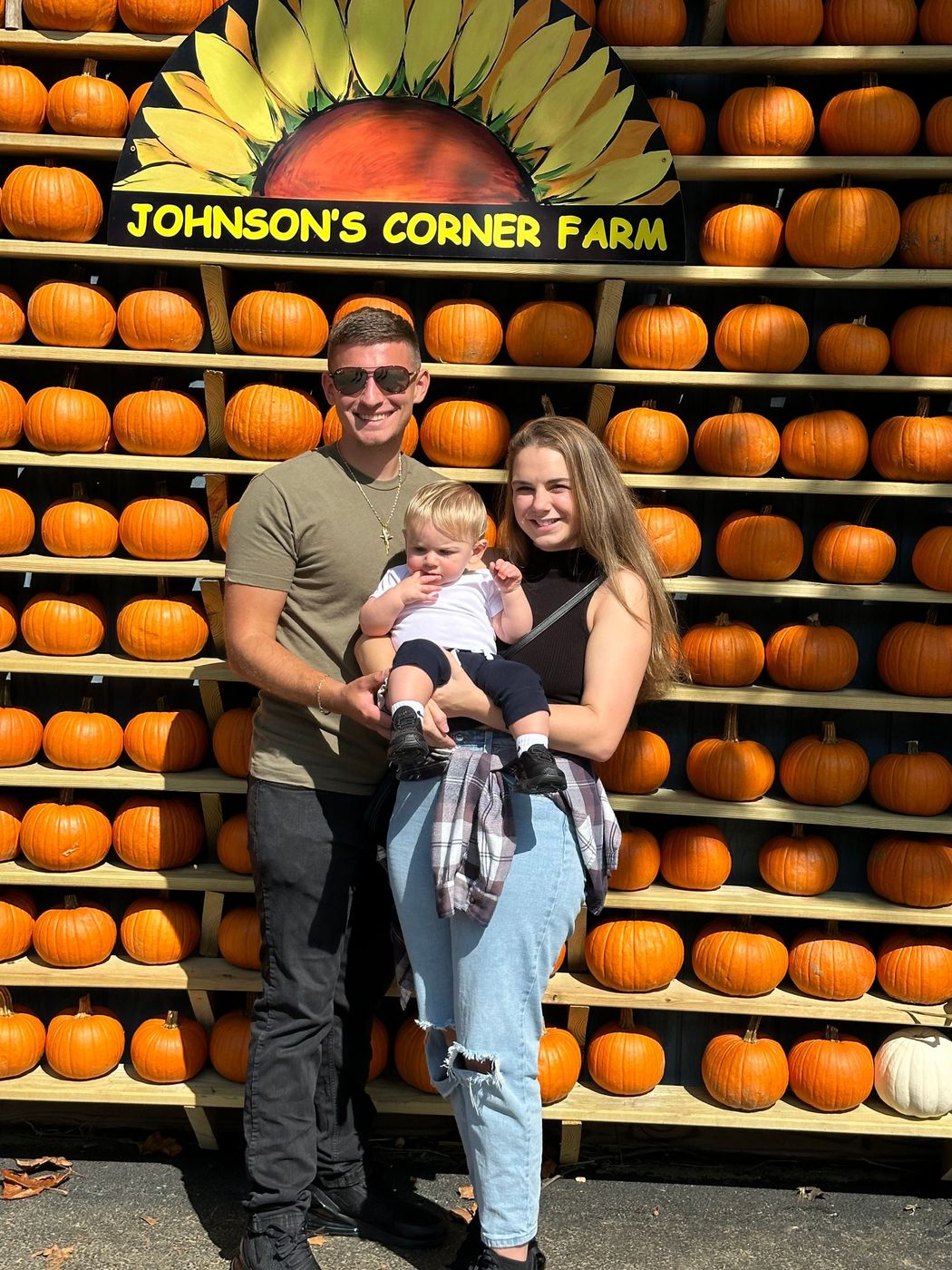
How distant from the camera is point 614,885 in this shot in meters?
4.09

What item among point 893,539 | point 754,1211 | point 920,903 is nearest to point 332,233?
point 893,539

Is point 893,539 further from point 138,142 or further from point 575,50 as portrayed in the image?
point 138,142

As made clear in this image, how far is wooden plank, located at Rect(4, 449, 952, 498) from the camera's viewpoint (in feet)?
12.9

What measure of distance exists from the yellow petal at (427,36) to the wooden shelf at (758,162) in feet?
2.82

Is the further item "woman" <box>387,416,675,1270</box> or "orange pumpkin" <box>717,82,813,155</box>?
"orange pumpkin" <box>717,82,813,155</box>

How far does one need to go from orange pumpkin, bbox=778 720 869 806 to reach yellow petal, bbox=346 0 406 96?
264 cm

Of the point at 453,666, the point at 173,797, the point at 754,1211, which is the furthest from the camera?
the point at 173,797

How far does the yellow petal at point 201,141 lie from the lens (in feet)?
12.9

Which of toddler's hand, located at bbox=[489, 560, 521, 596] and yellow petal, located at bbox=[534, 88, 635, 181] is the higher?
yellow petal, located at bbox=[534, 88, 635, 181]

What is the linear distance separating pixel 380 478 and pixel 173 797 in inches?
60.1

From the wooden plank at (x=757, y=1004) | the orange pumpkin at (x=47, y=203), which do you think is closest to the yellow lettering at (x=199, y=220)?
the orange pumpkin at (x=47, y=203)

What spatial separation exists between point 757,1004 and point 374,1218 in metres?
1.42

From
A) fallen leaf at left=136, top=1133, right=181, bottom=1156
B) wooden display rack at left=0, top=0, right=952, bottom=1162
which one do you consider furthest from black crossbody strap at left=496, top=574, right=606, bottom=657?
fallen leaf at left=136, top=1133, right=181, bottom=1156

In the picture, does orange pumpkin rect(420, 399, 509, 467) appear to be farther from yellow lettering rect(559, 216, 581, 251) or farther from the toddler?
the toddler
